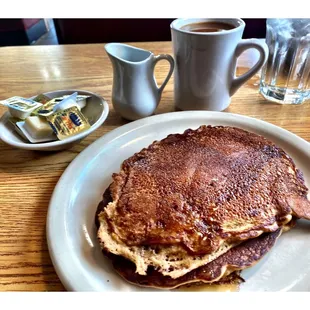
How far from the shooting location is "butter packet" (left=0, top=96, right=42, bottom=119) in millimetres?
859

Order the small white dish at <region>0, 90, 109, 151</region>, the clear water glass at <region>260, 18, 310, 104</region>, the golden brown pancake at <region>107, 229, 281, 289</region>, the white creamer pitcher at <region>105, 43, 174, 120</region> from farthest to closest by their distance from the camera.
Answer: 1. the clear water glass at <region>260, 18, 310, 104</region>
2. the white creamer pitcher at <region>105, 43, 174, 120</region>
3. the small white dish at <region>0, 90, 109, 151</region>
4. the golden brown pancake at <region>107, 229, 281, 289</region>

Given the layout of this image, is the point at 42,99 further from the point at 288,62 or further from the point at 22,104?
the point at 288,62

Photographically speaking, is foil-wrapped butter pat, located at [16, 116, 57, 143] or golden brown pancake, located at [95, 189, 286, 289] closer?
golden brown pancake, located at [95, 189, 286, 289]

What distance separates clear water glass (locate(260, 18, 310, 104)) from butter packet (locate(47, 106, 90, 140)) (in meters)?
0.67

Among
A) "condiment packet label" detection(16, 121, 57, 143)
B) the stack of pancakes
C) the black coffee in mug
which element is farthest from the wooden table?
the black coffee in mug

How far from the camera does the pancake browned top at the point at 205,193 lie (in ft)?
1.86

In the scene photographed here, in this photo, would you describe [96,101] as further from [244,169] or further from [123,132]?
[244,169]

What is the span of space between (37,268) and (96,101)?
1.83 feet

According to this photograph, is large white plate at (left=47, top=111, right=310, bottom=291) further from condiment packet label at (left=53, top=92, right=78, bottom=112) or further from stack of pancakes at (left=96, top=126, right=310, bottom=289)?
condiment packet label at (left=53, top=92, right=78, bottom=112)

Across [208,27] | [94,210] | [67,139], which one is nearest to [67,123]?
[67,139]

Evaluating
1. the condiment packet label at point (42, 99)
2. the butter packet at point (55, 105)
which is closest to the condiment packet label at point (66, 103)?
the butter packet at point (55, 105)

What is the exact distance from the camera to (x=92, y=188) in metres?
0.72

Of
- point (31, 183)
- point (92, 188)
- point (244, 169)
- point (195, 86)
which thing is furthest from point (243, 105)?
point (31, 183)

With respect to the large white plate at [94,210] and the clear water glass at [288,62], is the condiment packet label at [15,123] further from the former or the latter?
the clear water glass at [288,62]
